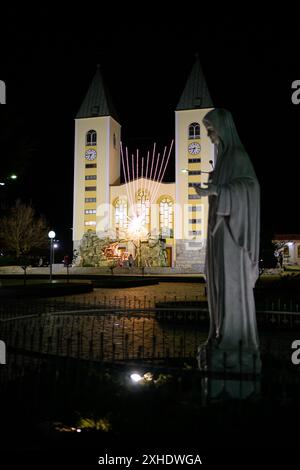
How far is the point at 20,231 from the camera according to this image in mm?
65438

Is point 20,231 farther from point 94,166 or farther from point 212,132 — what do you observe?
point 212,132

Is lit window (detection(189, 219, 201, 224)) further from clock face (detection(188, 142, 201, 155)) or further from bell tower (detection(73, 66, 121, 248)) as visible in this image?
bell tower (detection(73, 66, 121, 248))

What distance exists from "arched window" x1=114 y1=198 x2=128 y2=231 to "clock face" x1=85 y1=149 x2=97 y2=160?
7.57 metres

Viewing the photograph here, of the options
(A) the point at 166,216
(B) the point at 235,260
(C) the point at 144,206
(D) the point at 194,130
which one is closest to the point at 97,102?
(D) the point at 194,130

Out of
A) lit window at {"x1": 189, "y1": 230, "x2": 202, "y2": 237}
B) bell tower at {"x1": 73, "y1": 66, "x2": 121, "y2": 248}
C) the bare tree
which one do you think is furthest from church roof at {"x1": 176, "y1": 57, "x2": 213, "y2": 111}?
the bare tree

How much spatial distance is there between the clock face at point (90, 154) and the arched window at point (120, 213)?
7.57m

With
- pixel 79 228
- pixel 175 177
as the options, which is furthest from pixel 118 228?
pixel 175 177

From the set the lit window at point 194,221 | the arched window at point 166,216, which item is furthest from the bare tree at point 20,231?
the lit window at point 194,221

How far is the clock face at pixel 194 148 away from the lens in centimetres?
6788

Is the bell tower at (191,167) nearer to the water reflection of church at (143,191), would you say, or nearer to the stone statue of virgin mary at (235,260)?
the water reflection of church at (143,191)

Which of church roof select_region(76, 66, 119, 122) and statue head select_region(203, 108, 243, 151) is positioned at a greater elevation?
church roof select_region(76, 66, 119, 122)

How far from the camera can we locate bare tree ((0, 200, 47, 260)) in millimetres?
64812

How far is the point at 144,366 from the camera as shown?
4.76 m

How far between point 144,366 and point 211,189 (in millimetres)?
2123
